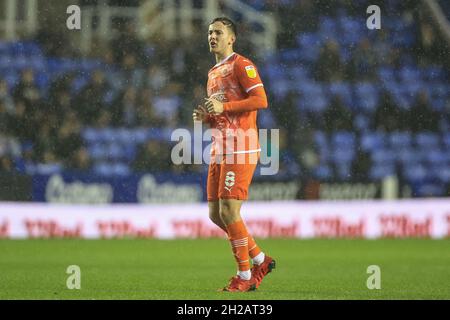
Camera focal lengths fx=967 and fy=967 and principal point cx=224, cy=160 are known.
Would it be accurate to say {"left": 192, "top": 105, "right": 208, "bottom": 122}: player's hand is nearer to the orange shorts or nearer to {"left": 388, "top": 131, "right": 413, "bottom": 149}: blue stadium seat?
the orange shorts

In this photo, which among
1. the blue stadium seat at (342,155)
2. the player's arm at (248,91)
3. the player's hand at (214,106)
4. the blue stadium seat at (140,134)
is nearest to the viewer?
the player's hand at (214,106)

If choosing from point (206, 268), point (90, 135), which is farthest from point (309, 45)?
point (206, 268)

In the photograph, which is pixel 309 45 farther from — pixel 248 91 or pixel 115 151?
pixel 248 91

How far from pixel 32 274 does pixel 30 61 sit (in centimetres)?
735

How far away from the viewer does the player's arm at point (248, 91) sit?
729 centimetres

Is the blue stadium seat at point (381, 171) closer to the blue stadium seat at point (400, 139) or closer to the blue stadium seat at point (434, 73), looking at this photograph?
the blue stadium seat at point (400, 139)

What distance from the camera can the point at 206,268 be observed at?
9.88 meters

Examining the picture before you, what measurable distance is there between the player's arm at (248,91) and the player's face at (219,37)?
184 mm

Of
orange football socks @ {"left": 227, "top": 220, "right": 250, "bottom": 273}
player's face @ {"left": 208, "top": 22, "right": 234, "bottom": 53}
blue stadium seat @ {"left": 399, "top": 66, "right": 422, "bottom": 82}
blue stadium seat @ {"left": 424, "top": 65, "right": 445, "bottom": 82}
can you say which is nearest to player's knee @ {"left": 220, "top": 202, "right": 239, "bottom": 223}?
orange football socks @ {"left": 227, "top": 220, "right": 250, "bottom": 273}

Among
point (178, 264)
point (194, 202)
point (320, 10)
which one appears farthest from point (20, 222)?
point (320, 10)

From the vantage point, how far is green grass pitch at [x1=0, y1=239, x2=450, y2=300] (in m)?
7.39

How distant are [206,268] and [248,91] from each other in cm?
301

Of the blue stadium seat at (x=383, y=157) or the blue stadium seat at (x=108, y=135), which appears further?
the blue stadium seat at (x=383, y=157)

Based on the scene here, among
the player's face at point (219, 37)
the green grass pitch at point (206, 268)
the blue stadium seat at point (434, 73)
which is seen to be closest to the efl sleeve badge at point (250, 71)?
the player's face at point (219, 37)
